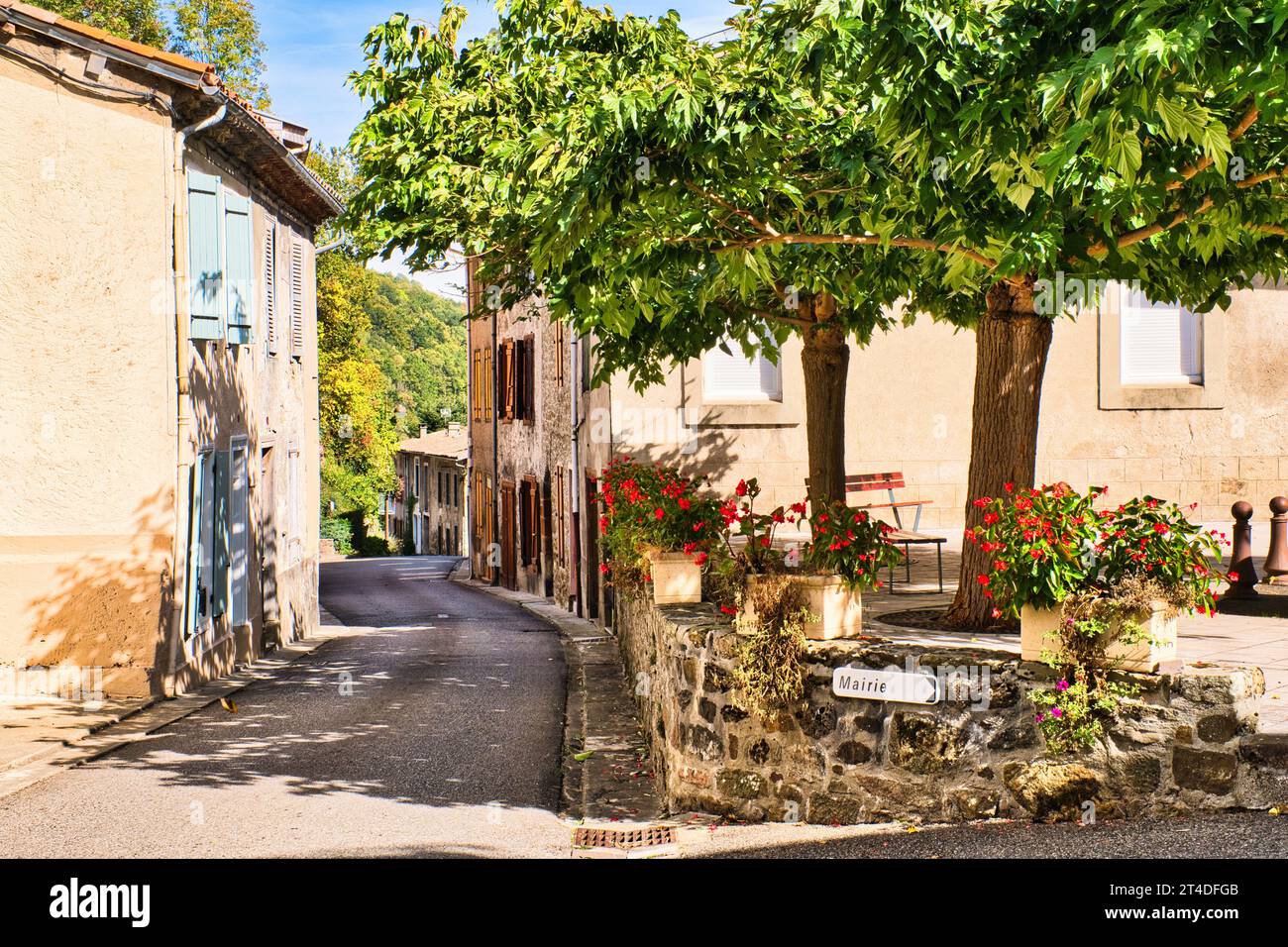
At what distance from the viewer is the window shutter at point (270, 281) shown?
18.5 metres

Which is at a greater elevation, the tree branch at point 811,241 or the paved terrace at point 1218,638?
the tree branch at point 811,241

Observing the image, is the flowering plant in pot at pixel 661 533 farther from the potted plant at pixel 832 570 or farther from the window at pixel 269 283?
the window at pixel 269 283

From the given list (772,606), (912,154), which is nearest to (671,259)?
(912,154)

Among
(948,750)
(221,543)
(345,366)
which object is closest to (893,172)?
(948,750)

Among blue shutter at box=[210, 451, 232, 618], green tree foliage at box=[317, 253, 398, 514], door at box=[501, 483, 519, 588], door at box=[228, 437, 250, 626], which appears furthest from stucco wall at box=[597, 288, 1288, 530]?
green tree foliage at box=[317, 253, 398, 514]

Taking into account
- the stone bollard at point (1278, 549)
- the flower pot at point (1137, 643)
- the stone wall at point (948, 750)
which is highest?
the stone bollard at point (1278, 549)

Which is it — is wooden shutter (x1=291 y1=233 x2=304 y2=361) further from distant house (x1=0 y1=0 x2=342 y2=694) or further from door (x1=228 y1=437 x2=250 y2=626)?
distant house (x1=0 y1=0 x2=342 y2=694)

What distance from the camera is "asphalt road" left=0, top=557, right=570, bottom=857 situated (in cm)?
764

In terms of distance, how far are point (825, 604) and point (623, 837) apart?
180 centimetres

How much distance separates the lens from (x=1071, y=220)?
7633 millimetres

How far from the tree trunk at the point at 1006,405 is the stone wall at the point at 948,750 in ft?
5.69

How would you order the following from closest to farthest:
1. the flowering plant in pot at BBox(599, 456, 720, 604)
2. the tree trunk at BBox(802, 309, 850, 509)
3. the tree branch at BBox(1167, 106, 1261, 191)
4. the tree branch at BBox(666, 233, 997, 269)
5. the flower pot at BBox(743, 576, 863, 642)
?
the tree branch at BBox(1167, 106, 1261, 191)
the flower pot at BBox(743, 576, 863, 642)
the tree branch at BBox(666, 233, 997, 269)
the flowering plant in pot at BBox(599, 456, 720, 604)
the tree trunk at BBox(802, 309, 850, 509)

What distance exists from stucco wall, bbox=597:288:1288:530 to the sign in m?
9.69

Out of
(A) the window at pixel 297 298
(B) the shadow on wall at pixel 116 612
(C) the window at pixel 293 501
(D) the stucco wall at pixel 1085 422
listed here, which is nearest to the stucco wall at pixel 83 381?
(B) the shadow on wall at pixel 116 612
